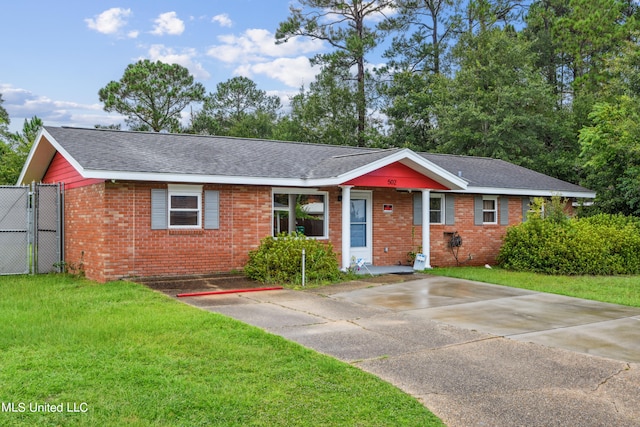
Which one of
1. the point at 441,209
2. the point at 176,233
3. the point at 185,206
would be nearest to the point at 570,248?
the point at 441,209

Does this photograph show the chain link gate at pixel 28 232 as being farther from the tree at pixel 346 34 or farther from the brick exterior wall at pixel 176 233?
the tree at pixel 346 34

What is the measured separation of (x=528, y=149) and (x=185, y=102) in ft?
82.3

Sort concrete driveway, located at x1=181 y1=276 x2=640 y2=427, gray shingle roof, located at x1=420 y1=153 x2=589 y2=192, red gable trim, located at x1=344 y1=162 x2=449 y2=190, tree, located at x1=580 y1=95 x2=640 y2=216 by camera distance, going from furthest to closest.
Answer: gray shingle roof, located at x1=420 y1=153 x2=589 y2=192
tree, located at x1=580 y1=95 x2=640 y2=216
red gable trim, located at x1=344 y1=162 x2=449 y2=190
concrete driveway, located at x1=181 y1=276 x2=640 y2=427

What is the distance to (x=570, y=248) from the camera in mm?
15750

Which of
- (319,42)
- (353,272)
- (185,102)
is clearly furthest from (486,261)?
(185,102)

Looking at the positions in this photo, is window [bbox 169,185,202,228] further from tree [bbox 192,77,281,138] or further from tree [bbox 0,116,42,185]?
tree [bbox 192,77,281,138]

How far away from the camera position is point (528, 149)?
28031 mm

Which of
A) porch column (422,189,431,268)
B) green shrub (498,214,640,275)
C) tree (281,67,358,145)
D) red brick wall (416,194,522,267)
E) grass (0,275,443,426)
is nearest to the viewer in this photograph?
grass (0,275,443,426)

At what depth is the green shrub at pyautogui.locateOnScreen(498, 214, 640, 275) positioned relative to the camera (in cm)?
1572

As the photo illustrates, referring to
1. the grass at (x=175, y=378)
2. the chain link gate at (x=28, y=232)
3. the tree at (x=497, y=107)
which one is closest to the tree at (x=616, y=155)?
the tree at (x=497, y=107)

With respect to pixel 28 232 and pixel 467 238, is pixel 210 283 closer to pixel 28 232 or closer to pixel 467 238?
pixel 28 232

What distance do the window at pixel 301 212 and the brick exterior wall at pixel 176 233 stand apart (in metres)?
0.26

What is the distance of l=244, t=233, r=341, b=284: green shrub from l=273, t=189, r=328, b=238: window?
1.42m

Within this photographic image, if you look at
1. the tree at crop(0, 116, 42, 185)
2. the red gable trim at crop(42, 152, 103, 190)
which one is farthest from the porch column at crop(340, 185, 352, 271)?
the tree at crop(0, 116, 42, 185)
